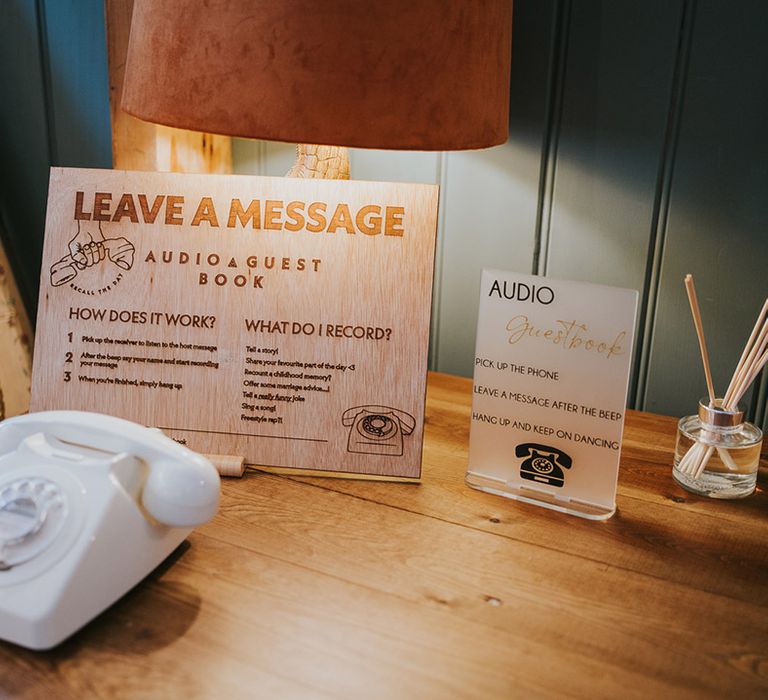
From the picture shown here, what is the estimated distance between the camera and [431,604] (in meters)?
0.79

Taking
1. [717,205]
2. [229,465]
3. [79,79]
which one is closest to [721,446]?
[717,205]

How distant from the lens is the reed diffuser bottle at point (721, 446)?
97 centimetres

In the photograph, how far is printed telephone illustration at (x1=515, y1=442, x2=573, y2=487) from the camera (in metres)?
0.96

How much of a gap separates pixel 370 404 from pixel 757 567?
0.49 m

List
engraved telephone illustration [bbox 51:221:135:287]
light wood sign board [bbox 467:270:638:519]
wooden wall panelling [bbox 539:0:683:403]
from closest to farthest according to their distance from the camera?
light wood sign board [bbox 467:270:638:519]
engraved telephone illustration [bbox 51:221:135:287]
wooden wall panelling [bbox 539:0:683:403]

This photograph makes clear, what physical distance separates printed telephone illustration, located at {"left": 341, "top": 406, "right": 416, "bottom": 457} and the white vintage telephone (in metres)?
0.25

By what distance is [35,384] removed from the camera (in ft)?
3.42

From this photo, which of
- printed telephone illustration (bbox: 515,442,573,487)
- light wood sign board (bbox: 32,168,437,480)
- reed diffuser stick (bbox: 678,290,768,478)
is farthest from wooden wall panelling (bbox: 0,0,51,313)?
reed diffuser stick (bbox: 678,290,768,478)

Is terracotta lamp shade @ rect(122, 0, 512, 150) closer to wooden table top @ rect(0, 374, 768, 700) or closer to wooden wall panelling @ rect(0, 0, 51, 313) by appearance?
wooden table top @ rect(0, 374, 768, 700)

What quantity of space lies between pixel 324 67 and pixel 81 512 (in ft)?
1.67

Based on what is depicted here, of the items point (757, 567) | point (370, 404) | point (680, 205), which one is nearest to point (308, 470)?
point (370, 404)

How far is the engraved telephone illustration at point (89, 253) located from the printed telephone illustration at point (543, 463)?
57 centimetres

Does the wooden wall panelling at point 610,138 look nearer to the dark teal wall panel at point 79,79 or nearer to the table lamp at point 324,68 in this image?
the table lamp at point 324,68

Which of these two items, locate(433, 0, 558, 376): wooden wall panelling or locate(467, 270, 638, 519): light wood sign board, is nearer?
locate(467, 270, 638, 519): light wood sign board
